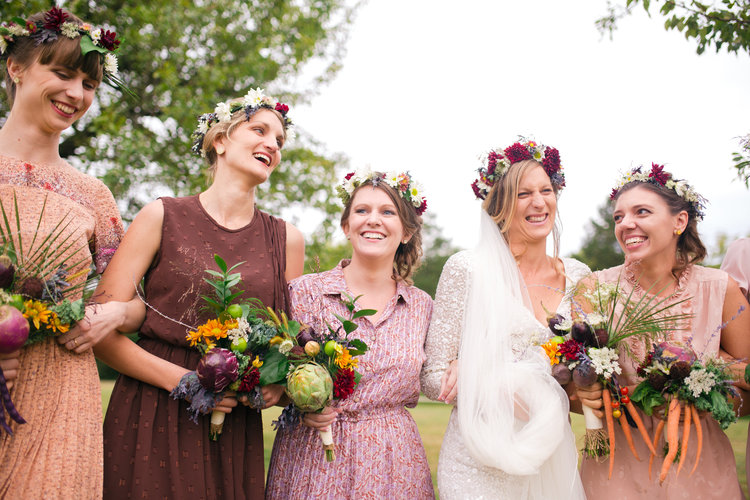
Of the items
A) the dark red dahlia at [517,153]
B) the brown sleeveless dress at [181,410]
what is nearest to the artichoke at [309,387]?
the brown sleeveless dress at [181,410]

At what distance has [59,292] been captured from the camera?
2.79 meters

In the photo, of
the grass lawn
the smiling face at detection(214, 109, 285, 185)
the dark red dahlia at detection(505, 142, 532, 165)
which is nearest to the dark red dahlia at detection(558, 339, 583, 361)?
the dark red dahlia at detection(505, 142, 532, 165)

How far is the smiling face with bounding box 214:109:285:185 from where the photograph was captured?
12.3 ft

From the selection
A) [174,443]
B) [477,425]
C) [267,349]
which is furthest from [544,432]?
[174,443]

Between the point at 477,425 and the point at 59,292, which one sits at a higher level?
the point at 59,292

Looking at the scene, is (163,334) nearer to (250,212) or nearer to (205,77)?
(250,212)

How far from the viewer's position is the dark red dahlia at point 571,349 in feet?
11.2

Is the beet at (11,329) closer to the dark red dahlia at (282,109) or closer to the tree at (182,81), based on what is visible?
the dark red dahlia at (282,109)

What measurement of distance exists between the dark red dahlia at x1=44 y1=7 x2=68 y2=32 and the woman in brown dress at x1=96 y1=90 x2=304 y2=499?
111 cm

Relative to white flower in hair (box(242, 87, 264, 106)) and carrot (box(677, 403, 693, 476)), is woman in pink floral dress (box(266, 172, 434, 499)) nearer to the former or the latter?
white flower in hair (box(242, 87, 264, 106))

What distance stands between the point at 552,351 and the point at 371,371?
44.6 inches

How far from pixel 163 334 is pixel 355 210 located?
155 centimetres

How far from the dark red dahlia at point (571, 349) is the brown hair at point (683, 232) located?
47.5 inches

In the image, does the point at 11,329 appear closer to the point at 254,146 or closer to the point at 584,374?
the point at 254,146
